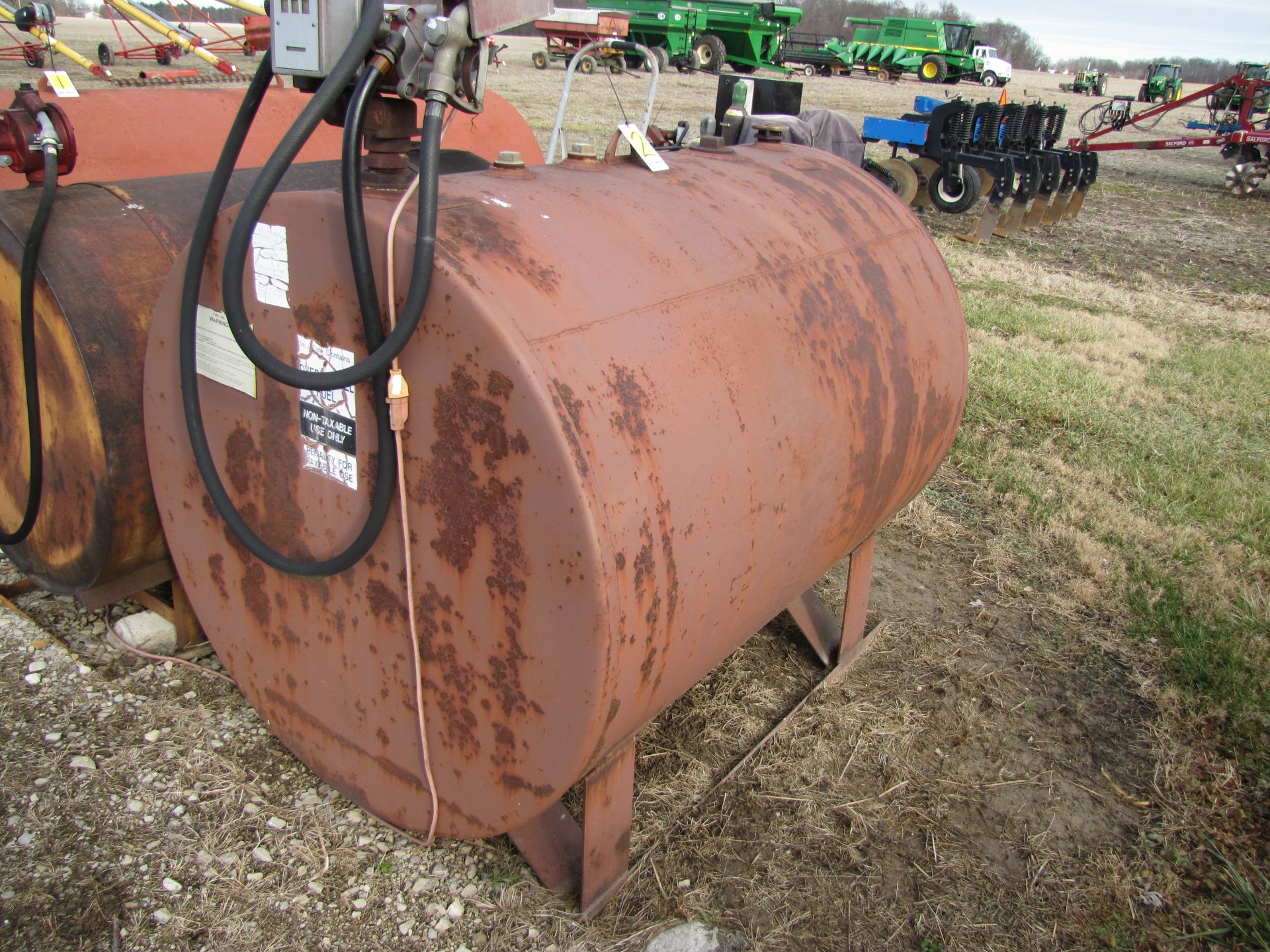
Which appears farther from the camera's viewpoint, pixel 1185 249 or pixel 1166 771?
pixel 1185 249

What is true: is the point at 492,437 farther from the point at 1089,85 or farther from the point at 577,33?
the point at 1089,85

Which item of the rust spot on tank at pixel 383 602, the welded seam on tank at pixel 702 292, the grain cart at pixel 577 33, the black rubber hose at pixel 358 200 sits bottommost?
the rust spot on tank at pixel 383 602

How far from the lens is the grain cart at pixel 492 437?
157 cm

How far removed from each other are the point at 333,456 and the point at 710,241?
0.93 meters

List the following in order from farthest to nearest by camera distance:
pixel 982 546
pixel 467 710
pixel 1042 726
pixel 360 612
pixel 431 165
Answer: pixel 982 546 < pixel 1042 726 < pixel 360 612 < pixel 467 710 < pixel 431 165

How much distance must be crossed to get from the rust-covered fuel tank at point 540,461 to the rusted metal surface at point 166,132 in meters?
1.89

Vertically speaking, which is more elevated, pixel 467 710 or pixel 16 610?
pixel 467 710

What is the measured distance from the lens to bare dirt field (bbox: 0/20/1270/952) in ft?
7.36

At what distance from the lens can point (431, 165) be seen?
58.7 inches

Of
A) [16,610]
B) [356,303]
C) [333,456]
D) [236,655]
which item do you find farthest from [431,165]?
[16,610]

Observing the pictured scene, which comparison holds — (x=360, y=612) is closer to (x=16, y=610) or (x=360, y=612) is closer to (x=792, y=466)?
(x=792, y=466)

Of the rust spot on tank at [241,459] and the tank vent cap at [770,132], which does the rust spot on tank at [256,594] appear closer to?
the rust spot on tank at [241,459]

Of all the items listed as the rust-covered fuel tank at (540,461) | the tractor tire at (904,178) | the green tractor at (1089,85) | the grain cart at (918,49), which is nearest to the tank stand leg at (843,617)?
the rust-covered fuel tank at (540,461)

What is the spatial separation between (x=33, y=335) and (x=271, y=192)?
1.17 meters
